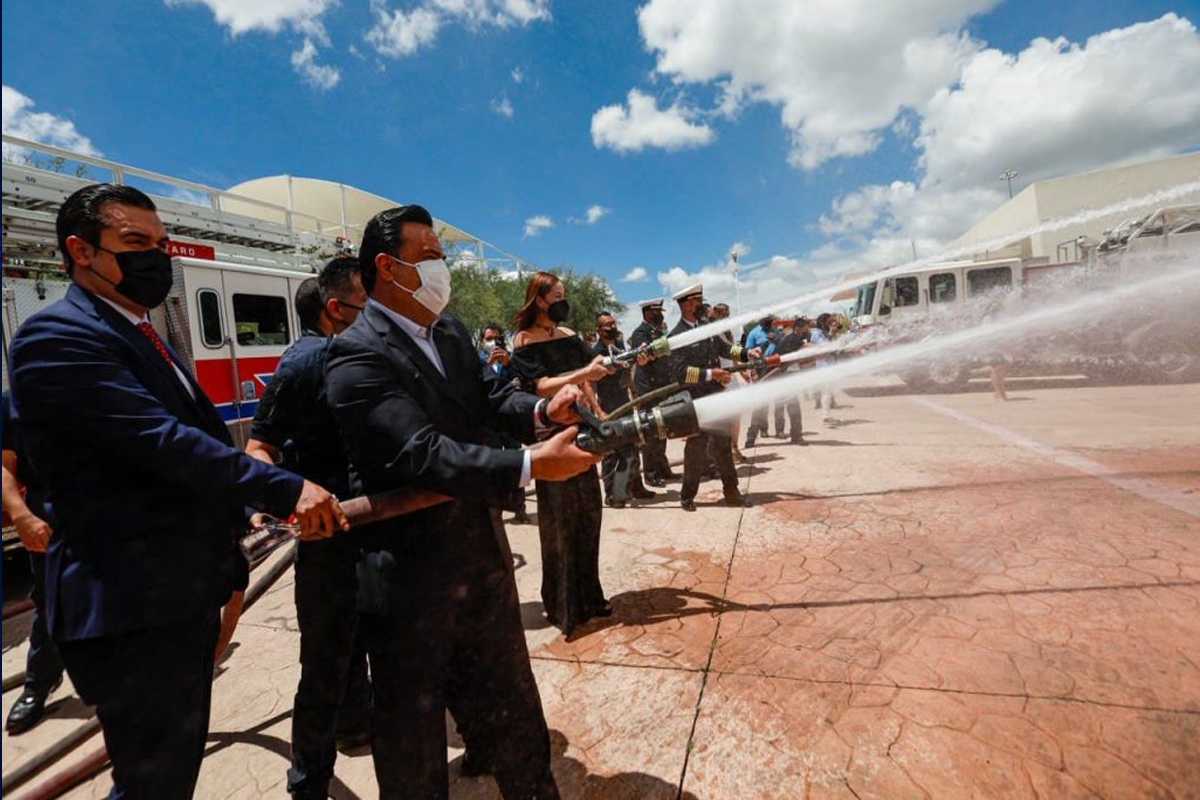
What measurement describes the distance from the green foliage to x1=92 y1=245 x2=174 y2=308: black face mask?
21575 mm

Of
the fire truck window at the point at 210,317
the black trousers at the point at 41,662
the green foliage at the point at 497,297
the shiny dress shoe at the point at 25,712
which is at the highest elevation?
the green foliage at the point at 497,297

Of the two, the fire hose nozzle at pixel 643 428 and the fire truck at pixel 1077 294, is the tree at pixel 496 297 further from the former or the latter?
the fire hose nozzle at pixel 643 428

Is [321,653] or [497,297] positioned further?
[497,297]

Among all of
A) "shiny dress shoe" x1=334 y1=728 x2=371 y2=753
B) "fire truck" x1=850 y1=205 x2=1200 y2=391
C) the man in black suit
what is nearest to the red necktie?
A: "shiny dress shoe" x1=334 y1=728 x2=371 y2=753

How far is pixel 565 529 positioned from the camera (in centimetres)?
381

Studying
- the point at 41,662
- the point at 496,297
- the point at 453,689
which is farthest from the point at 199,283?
the point at 496,297

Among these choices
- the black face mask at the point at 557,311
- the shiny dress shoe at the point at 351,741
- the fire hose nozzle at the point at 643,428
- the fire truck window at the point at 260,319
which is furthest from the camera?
the fire truck window at the point at 260,319

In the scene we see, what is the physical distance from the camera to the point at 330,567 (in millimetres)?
2506

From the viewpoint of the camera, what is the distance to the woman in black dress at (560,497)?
150 inches

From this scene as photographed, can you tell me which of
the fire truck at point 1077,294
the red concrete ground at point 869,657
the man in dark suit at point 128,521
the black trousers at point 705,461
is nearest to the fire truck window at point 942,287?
the fire truck at point 1077,294

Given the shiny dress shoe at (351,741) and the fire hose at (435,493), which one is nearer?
the fire hose at (435,493)

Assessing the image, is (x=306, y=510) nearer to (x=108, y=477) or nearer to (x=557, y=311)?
(x=108, y=477)

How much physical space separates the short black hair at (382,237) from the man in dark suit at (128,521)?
76cm

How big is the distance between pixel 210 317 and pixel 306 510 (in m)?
7.91
